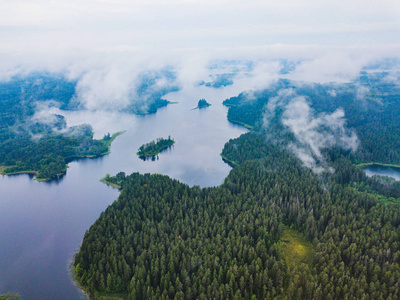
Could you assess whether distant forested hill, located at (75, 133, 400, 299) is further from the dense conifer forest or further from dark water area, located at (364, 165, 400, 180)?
the dense conifer forest

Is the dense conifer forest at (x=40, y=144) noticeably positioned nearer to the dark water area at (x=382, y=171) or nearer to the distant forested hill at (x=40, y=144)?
the distant forested hill at (x=40, y=144)

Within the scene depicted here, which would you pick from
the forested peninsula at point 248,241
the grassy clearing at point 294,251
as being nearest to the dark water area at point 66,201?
the forested peninsula at point 248,241

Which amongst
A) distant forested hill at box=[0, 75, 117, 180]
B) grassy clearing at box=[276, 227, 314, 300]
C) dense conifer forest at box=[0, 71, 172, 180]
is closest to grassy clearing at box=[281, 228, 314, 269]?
grassy clearing at box=[276, 227, 314, 300]

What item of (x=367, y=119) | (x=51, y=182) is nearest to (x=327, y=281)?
(x=51, y=182)

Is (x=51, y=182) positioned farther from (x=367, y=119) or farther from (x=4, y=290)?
(x=367, y=119)

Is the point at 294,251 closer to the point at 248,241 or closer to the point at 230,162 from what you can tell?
the point at 248,241

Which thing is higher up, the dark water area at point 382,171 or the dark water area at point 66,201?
the dark water area at point 66,201

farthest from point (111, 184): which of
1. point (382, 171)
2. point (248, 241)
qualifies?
point (382, 171)
